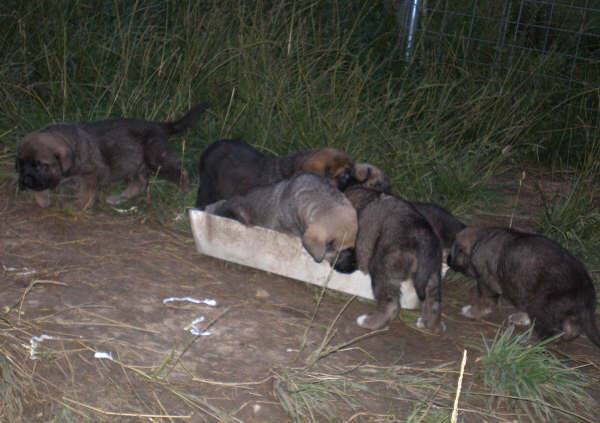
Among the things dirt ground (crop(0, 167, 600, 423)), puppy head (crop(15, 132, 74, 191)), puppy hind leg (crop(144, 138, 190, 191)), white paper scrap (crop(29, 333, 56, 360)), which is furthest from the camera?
puppy hind leg (crop(144, 138, 190, 191))

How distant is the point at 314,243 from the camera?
362 centimetres

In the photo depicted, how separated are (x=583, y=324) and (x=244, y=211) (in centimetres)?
221

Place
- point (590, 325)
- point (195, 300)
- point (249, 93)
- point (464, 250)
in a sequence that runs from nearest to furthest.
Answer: point (590, 325) < point (195, 300) < point (464, 250) < point (249, 93)

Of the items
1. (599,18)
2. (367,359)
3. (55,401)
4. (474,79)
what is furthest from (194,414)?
(599,18)

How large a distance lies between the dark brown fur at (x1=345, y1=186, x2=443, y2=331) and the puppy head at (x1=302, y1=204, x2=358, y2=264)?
12cm

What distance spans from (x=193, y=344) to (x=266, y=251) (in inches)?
41.8

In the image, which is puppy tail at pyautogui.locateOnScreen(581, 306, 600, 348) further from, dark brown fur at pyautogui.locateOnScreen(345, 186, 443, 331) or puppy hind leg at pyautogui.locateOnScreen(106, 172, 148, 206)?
puppy hind leg at pyautogui.locateOnScreen(106, 172, 148, 206)

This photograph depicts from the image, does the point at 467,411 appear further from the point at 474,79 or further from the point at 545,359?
the point at 474,79

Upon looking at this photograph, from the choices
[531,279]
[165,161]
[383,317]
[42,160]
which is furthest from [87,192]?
[531,279]

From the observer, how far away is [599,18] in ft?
27.5

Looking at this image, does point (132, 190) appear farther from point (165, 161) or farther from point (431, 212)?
point (431, 212)

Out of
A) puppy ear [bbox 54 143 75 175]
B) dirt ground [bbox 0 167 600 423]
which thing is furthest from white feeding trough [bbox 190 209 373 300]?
puppy ear [bbox 54 143 75 175]

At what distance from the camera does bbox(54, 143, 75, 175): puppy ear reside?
4621 mm

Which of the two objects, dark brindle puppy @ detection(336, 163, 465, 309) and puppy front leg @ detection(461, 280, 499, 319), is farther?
dark brindle puppy @ detection(336, 163, 465, 309)
